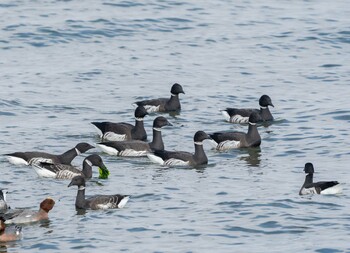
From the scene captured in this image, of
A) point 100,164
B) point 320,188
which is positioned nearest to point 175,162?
point 100,164

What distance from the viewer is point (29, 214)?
24047mm

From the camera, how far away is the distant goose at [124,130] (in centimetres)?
3254

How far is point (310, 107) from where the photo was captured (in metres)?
37.3

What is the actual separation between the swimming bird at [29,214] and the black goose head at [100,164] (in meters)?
3.90

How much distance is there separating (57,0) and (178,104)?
65.1 feet

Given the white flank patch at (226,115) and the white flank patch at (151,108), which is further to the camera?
the white flank patch at (151,108)

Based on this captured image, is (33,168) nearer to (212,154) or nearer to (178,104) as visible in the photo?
(212,154)

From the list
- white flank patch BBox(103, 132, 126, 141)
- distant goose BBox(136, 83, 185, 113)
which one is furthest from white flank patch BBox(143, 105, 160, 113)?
white flank patch BBox(103, 132, 126, 141)

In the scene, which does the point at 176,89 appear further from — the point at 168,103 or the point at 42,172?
the point at 42,172

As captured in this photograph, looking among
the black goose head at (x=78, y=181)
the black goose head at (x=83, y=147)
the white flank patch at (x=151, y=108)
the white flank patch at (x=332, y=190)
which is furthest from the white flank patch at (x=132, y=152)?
the white flank patch at (x=332, y=190)

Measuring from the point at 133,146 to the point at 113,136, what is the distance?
1.70 m

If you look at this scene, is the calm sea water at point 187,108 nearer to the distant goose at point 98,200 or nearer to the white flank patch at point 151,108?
the distant goose at point 98,200

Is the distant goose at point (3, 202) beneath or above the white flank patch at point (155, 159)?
above

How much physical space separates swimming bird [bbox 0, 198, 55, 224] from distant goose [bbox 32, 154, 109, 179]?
3708mm
